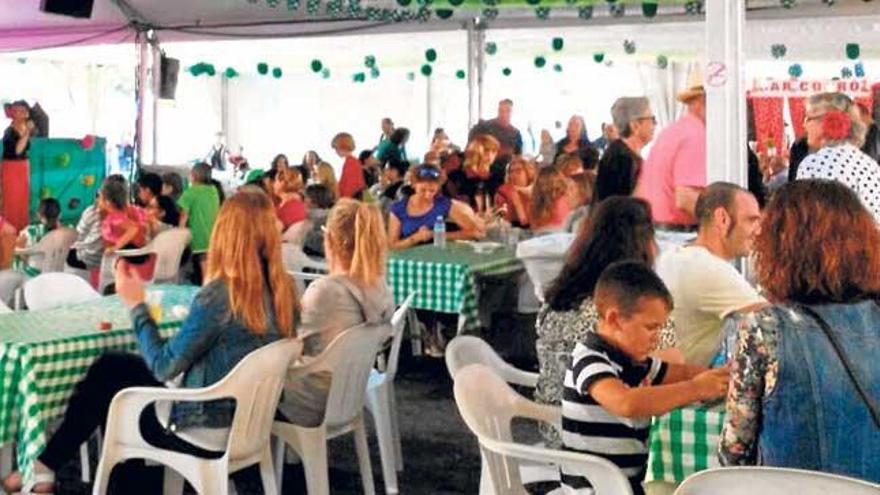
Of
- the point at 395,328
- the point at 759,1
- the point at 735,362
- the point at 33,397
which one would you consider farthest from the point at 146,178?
the point at 735,362

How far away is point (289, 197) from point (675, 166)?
3.04 metres

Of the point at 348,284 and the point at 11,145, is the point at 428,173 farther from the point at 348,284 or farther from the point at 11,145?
the point at 11,145

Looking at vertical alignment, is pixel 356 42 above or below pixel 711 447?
above

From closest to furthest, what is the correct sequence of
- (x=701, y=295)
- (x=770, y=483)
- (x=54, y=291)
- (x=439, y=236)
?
(x=770, y=483) → (x=701, y=295) → (x=54, y=291) → (x=439, y=236)

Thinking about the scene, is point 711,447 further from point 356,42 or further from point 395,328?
point 356,42

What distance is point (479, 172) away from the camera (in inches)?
357

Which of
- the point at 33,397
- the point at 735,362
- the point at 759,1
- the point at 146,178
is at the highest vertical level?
the point at 759,1

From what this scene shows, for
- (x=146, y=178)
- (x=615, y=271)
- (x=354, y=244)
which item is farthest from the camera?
(x=146, y=178)

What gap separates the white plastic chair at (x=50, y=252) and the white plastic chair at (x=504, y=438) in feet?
16.9

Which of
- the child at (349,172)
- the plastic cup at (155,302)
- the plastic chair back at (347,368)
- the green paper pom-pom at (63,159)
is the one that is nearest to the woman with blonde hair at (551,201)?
the plastic cup at (155,302)

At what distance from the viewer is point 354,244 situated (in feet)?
15.6

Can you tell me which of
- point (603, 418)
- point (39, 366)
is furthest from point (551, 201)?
point (603, 418)

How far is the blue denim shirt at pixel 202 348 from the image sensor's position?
4027mm

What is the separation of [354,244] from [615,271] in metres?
1.80
